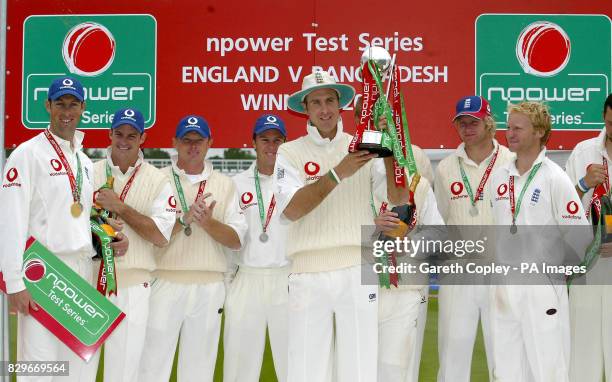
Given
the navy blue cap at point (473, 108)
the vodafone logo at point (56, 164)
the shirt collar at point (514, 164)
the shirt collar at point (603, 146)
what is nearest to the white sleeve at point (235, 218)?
the vodafone logo at point (56, 164)

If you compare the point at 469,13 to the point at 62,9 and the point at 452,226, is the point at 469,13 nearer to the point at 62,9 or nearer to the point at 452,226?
the point at 452,226

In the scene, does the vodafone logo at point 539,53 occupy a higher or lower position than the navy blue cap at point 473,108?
higher

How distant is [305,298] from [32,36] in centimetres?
373

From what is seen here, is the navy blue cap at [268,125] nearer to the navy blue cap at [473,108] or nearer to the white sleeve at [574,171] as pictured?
the navy blue cap at [473,108]

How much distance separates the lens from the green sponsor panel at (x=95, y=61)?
6.84 meters

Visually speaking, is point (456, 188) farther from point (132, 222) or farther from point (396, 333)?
point (132, 222)

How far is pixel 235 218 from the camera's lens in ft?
18.7

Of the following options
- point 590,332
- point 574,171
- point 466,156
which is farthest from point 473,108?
point 590,332

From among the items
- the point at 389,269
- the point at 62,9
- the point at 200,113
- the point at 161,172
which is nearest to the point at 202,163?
the point at 161,172

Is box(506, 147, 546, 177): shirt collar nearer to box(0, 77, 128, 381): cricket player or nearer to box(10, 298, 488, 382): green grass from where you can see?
box(0, 77, 128, 381): cricket player

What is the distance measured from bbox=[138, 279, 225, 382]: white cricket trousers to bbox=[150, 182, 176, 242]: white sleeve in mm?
422

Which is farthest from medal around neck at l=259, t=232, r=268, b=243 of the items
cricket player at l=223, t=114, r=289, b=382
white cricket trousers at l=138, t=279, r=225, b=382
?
white cricket trousers at l=138, t=279, r=225, b=382

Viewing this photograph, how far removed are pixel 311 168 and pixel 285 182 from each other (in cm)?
18

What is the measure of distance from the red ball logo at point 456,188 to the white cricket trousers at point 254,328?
1326mm
